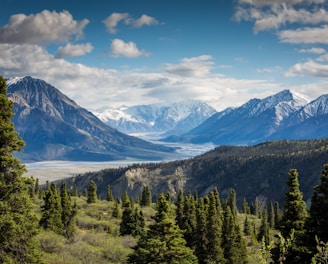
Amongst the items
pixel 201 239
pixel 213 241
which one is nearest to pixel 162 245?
pixel 213 241

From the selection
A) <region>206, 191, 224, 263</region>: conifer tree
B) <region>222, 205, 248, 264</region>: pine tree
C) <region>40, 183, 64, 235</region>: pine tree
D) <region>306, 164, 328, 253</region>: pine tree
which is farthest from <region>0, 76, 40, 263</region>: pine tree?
<region>222, 205, 248, 264</region>: pine tree

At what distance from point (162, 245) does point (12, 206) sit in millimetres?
12554

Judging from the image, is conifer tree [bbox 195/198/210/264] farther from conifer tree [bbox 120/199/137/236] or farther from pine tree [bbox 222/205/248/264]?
conifer tree [bbox 120/199/137/236]

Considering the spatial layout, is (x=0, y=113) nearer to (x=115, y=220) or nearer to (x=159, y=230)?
(x=159, y=230)

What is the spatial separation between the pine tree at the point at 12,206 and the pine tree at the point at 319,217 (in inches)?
772

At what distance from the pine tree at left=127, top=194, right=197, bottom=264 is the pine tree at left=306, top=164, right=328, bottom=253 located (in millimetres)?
9728

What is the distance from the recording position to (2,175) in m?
24.1

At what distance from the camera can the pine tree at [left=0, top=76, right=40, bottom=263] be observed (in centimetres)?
2298

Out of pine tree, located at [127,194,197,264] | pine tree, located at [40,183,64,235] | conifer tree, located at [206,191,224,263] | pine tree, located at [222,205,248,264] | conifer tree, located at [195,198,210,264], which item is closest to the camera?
pine tree, located at [127,194,197,264]

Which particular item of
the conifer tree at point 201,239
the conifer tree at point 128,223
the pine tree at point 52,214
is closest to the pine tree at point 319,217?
the conifer tree at point 201,239

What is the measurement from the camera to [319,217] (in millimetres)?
30016

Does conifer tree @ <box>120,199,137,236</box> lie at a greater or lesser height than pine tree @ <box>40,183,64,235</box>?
lesser

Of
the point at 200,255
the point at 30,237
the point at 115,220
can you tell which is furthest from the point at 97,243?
the point at 115,220

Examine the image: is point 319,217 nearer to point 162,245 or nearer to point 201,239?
point 162,245
